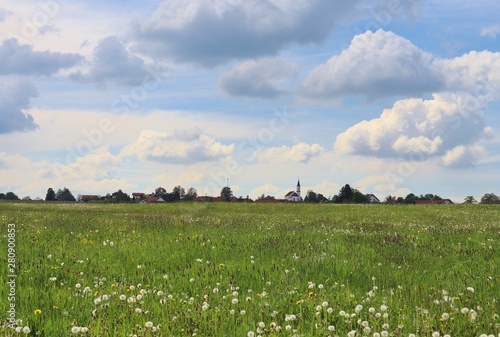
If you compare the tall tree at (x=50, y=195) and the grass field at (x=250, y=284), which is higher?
the tall tree at (x=50, y=195)

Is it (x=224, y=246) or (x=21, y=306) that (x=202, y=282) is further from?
(x=224, y=246)

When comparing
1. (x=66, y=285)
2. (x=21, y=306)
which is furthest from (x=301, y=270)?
(x=21, y=306)

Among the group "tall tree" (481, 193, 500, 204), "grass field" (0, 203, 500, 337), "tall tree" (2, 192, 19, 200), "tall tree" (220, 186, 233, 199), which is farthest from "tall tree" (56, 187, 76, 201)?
"grass field" (0, 203, 500, 337)

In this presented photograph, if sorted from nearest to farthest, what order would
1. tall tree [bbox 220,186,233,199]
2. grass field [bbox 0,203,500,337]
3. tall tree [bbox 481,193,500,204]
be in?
grass field [bbox 0,203,500,337]
tall tree [bbox 481,193,500,204]
tall tree [bbox 220,186,233,199]

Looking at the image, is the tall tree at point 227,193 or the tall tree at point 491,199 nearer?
the tall tree at point 491,199

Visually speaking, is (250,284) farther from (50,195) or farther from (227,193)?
(50,195)

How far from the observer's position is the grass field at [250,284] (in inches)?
220

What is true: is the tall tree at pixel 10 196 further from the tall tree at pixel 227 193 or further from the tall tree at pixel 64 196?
the tall tree at pixel 227 193

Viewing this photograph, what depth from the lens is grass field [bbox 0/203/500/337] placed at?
5.60 m

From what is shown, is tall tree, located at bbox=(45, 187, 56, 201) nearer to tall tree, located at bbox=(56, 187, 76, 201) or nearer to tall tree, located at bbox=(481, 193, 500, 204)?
tall tree, located at bbox=(56, 187, 76, 201)

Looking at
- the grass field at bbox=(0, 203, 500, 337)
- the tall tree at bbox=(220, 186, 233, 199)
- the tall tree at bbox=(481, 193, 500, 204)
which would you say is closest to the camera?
the grass field at bbox=(0, 203, 500, 337)

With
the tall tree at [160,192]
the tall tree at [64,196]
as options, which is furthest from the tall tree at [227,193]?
the tall tree at [64,196]

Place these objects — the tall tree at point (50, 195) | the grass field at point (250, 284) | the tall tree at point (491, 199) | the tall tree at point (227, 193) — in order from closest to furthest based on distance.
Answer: the grass field at point (250, 284) < the tall tree at point (491, 199) < the tall tree at point (227, 193) < the tall tree at point (50, 195)

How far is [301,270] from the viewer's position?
359 inches
